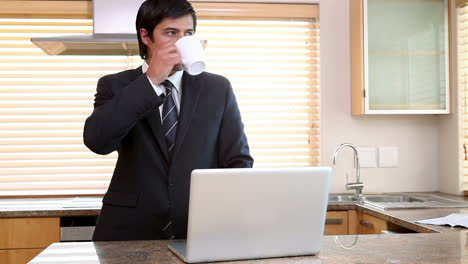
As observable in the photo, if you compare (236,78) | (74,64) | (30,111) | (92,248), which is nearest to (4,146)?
(30,111)

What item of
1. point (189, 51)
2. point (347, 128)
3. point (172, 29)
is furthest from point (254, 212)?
point (347, 128)

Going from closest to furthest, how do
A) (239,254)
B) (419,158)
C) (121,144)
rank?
(239,254) < (121,144) < (419,158)

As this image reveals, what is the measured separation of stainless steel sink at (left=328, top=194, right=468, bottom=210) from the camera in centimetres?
304

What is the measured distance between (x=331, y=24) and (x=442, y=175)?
1.19 m

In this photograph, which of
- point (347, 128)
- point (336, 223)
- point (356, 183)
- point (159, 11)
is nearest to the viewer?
point (159, 11)

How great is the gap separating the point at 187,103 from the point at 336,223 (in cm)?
156

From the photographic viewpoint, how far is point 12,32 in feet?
12.0

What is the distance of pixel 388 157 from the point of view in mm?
3869

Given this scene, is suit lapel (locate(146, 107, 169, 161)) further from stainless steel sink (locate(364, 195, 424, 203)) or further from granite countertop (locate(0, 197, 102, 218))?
stainless steel sink (locate(364, 195, 424, 203))

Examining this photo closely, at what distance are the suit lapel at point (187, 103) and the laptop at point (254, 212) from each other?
1.48 feet

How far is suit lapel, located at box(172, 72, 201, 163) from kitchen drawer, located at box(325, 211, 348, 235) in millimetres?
1484

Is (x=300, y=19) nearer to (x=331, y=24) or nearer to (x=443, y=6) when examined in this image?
(x=331, y=24)

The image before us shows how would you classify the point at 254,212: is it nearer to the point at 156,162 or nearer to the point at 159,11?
the point at 156,162

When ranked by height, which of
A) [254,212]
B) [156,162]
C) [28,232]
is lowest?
[28,232]
